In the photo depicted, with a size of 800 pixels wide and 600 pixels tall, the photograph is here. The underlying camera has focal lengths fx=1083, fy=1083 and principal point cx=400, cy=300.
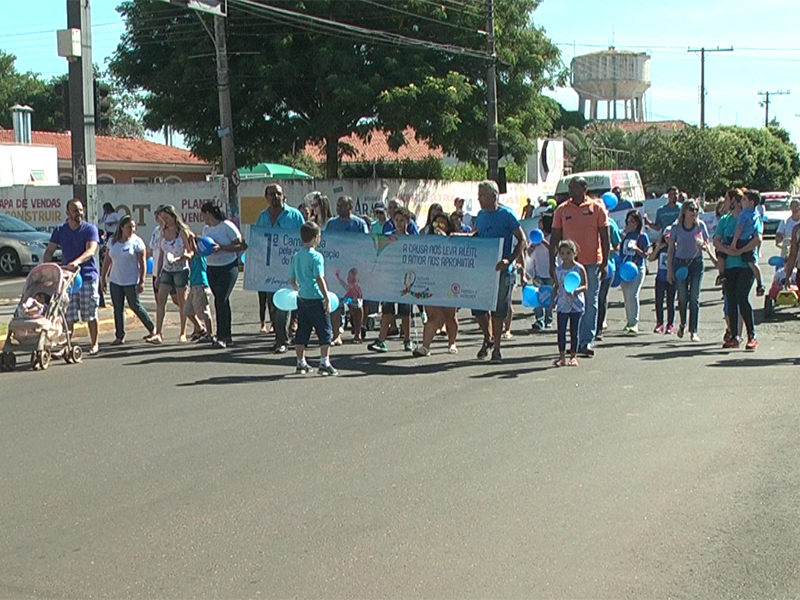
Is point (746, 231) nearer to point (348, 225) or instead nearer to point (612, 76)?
point (348, 225)

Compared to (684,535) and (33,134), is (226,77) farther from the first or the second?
(33,134)

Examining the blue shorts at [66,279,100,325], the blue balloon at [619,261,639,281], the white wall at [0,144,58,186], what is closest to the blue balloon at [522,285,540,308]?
the blue balloon at [619,261,639,281]

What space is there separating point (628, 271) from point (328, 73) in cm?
2098

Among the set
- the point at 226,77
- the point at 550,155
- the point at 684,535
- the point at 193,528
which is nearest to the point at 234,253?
the point at 193,528

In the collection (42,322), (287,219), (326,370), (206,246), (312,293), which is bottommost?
(326,370)

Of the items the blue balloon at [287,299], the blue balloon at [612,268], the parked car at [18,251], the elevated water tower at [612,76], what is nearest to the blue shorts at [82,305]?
the blue balloon at [287,299]

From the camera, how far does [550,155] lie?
54.8m

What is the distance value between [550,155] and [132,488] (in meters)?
49.9

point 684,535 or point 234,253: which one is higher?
point 234,253

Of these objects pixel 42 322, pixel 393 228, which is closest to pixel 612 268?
pixel 393 228

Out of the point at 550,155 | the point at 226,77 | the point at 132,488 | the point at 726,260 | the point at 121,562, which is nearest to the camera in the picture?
the point at 121,562

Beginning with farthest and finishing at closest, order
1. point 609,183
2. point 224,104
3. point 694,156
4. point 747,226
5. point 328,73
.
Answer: point 694,156, point 328,73, point 609,183, point 224,104, point 747,226

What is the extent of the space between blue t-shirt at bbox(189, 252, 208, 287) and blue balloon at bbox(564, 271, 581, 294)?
191 inches

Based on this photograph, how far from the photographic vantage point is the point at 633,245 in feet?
47.2
